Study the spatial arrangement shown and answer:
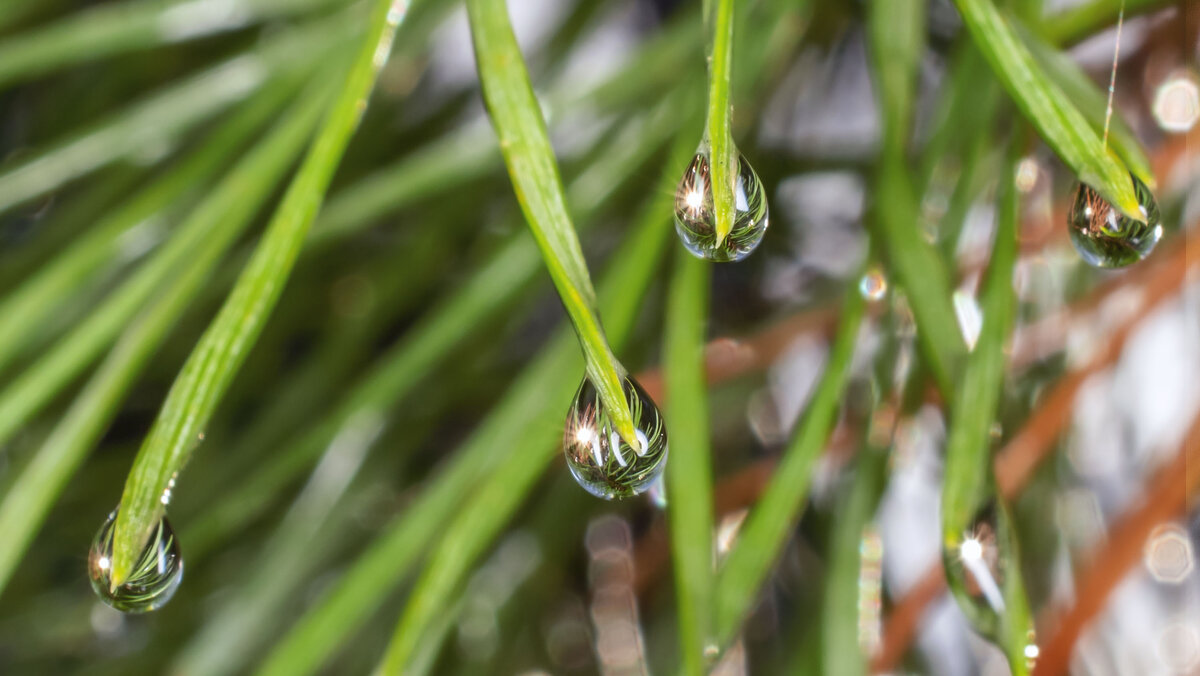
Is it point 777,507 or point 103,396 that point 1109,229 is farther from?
point 103,396

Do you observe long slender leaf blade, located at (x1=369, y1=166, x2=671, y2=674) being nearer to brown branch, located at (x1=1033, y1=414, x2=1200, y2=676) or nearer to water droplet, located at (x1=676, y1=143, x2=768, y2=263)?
water droplet, located at (x1=676, y1=143, x2=768, y2=263)

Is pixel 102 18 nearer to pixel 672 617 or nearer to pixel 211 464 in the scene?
pixel 211 464

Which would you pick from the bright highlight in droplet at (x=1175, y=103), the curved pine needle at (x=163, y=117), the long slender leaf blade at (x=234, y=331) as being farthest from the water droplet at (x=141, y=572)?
the bright highlight in droplet at (x=1175, y=103)

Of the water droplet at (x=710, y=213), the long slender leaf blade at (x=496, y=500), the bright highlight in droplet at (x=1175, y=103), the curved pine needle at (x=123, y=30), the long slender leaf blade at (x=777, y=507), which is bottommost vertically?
the bright highlight in droplet at (x=1175, y=103)

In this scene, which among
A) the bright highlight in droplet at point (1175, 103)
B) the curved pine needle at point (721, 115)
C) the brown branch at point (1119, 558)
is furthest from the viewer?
the bright highlight in droplet at point (1175, 103)

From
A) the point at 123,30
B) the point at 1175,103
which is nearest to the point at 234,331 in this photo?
the point at 123,30

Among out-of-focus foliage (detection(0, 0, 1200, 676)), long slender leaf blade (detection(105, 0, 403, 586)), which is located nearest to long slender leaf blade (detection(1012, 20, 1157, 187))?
out-of-focus foliage (detection(0, 0, 1200, 676))

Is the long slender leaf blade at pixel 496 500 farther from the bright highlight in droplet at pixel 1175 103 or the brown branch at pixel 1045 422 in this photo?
the bright highlight in droplet at pixel 1175 103
